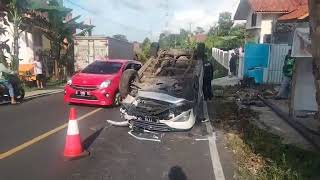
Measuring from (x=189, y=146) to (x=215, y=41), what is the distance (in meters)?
46.9

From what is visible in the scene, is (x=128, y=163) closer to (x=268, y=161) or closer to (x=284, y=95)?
(x=268, y=161)

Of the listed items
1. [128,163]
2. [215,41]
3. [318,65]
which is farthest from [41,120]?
[215,41]

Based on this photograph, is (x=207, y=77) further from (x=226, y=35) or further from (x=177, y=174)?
(x=226, y=35)

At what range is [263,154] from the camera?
7609 mm

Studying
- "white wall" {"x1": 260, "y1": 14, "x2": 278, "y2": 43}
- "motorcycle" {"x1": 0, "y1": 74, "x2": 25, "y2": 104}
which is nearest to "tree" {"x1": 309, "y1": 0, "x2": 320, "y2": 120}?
"motorcycle" {"x1": 0, "y1": 74, "x2": 25, "y2": 104}

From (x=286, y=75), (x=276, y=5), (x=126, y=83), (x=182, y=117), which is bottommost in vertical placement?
(x=182, y=117)

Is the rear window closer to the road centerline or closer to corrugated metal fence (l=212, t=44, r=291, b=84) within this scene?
the road centerline

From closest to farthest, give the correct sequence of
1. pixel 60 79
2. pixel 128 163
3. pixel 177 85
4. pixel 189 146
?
pixel 128 163
pixel 189 146
pixel 177 85
pixel 60 79

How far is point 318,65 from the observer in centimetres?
462

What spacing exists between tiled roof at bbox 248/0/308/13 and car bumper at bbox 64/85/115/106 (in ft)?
62.2

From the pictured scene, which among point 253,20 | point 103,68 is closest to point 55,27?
point 103,68

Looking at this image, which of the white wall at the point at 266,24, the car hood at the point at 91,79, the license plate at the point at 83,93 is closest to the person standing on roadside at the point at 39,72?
the car hood at the point at 91,79

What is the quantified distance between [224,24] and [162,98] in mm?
55959

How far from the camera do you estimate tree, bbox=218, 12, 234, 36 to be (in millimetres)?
58625
